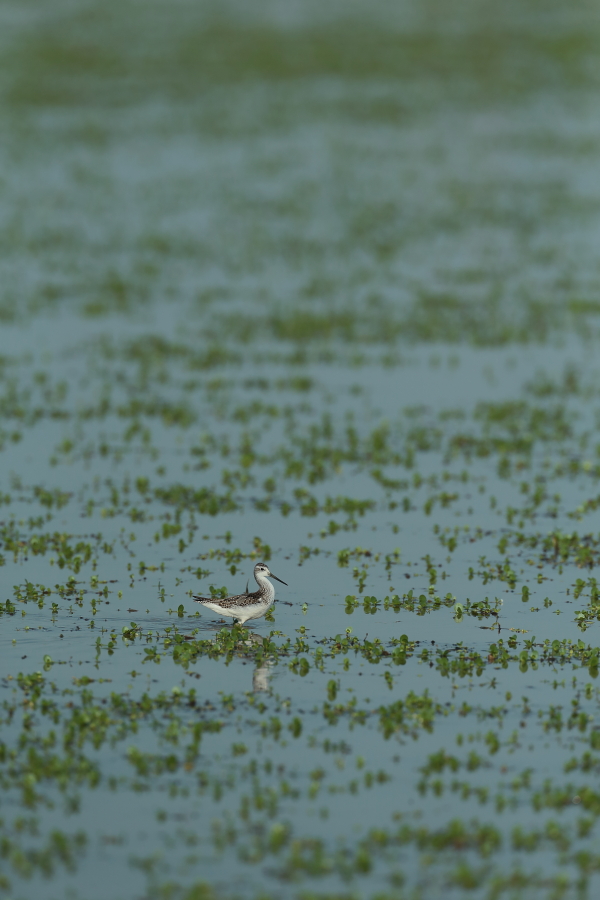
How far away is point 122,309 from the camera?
3775 cm

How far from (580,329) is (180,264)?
1301 cm

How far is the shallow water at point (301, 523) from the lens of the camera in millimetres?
12391

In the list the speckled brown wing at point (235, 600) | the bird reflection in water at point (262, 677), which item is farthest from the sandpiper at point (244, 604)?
the bird reflection in water at point (262, 677)

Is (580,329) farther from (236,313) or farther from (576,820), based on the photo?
(576,820)

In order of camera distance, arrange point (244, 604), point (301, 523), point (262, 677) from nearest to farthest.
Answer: point (262, 677)
point (244, 604)
point (301, 523)

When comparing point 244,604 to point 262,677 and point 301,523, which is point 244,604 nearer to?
point 262,677

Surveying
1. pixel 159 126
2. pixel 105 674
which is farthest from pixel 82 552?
A: pixel 159 126

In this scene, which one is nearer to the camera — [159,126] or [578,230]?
[578,230]

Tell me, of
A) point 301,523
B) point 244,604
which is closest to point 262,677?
point 244,604

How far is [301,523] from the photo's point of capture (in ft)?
72.2

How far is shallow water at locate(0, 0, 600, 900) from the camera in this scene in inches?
488

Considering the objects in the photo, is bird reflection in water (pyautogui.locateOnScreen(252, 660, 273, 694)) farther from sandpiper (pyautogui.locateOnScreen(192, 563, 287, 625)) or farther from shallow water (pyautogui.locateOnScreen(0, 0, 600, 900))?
sandpiper (pyautogui.locateOnScreen(192, 563, 287, 625))

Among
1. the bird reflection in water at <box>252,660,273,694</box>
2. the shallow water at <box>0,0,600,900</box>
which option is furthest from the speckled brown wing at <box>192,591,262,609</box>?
the bird reflection in water at <box>252,660,273,694</box>

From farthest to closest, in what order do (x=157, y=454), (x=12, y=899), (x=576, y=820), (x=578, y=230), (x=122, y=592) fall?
(x=578, y=230), (x=157, y=454), (x=122, y=592), (x=576, y=820), (x=12, y=899)
